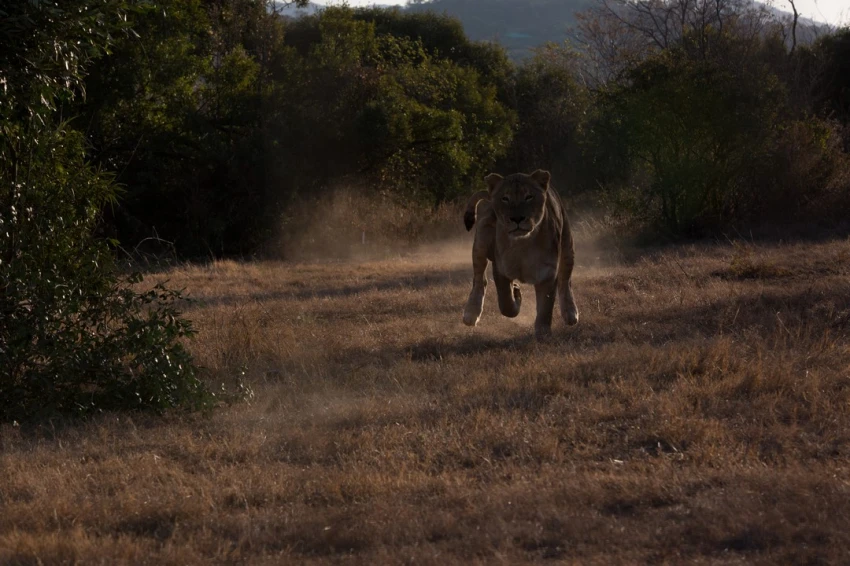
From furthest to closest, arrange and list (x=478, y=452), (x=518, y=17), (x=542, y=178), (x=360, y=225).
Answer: (x=518, y=17) < (x=360, y=225) < (x=542, y=178) < (x=478, y=452)

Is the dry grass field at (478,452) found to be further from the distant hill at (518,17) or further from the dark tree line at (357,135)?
the distant hill at (518,17)

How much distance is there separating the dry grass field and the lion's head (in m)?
0.97

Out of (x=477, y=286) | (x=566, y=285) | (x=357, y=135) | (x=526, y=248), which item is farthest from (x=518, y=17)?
(x=526, y=248)

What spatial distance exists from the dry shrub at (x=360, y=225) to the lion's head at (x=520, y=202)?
10.4 m

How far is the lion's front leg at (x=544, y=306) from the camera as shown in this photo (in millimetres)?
9359

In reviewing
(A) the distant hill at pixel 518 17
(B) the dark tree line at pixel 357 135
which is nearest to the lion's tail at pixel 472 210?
(B) the dark tree line at pixel 357 135

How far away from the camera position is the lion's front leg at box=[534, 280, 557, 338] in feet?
30.7

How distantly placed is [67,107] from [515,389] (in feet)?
41.9

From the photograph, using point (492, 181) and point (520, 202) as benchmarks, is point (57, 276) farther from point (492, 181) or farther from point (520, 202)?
point (492, 181)

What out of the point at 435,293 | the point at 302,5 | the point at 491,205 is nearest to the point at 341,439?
the point at 491,205

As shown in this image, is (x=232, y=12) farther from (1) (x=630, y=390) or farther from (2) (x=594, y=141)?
(1) (x=630, y=390)

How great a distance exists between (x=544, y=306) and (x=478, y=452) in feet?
12.2

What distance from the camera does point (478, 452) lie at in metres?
5.79

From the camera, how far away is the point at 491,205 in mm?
9867
